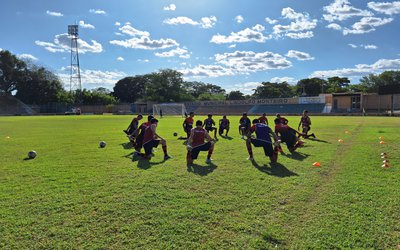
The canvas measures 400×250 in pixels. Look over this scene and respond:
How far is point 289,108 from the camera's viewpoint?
6612 cm

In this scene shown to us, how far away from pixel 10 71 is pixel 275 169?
92.4m

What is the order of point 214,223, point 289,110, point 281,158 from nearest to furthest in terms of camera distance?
point 214,223, point 281,158, point 289,110

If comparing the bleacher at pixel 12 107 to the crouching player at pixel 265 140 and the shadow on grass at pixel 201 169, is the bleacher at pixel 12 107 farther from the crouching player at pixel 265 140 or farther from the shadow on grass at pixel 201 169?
the crouching player at pixel 265 140

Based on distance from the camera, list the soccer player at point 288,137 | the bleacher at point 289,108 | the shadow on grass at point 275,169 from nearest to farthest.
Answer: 1. the shadow on grass at point 275,169
2. the soccer player at point 288,137
3. the bleacher at point 289,108

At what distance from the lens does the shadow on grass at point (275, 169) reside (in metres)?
7.61

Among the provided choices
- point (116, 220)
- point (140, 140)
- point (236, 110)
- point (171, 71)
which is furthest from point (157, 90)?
point (116, 220)

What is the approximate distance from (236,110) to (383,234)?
71.4 metres

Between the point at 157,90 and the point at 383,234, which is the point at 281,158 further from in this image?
the point at 157,90

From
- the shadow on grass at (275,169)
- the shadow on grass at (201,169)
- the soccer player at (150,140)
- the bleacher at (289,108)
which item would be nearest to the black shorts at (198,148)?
the shadow on grass at (201,169)

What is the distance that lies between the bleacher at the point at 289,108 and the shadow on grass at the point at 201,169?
2194 inches

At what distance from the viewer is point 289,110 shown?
65000 millimetres

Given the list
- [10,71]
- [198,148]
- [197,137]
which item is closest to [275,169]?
[198,148]

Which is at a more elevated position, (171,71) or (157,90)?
(171,71)

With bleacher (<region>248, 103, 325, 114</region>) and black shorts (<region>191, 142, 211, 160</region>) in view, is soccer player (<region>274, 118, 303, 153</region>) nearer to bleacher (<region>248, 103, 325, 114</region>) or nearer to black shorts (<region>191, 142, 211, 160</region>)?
black shorts (<region>191, 142, 211, 160</region>)
